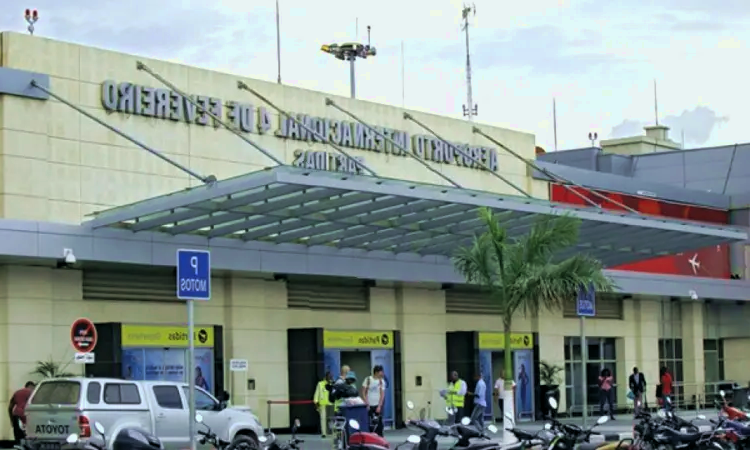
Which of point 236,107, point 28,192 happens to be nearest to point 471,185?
point 236,107

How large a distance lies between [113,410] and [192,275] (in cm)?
651

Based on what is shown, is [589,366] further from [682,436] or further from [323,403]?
[682,436]

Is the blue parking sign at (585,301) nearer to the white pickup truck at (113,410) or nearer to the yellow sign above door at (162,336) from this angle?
the white pickup truck at (113,410)

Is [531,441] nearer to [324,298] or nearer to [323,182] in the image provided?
[323,182]

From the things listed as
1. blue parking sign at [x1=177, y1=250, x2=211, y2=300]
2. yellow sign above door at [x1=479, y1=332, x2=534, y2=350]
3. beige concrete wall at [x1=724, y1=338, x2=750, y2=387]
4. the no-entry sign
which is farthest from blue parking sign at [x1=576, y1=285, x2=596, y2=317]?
beige concrete wall at [x1=724, y1=338, x2=750, y2=387]

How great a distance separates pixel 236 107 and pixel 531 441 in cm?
1694

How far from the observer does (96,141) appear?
31406 millimetres

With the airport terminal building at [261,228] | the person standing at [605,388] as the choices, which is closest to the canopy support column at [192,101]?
the airport terminal building at [261,228]

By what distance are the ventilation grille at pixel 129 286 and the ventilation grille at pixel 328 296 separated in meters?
3.97

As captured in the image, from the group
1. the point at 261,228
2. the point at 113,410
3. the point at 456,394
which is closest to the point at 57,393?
the point at 113,410

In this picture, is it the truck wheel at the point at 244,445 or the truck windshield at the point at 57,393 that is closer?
the truck wheel at the point at 244,445

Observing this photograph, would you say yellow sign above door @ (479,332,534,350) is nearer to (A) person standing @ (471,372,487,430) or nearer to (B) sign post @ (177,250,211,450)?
(A) person standing @ (471,372,487,430)

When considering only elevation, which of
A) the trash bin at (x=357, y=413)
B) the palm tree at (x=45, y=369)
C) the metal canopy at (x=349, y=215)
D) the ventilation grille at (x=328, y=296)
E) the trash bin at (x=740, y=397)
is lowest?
the trash bin at (x=740, y=397)

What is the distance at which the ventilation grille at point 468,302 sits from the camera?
136 feet
